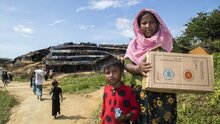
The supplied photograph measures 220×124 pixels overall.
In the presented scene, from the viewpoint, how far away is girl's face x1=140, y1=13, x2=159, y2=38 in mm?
4270

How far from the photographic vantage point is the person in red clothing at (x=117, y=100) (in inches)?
176

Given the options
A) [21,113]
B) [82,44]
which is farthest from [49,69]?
[21,113]

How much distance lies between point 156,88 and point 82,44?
30972 mm

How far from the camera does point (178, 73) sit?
154 inches

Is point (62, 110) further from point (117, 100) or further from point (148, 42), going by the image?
point (148, 42)

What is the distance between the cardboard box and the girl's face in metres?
0.41

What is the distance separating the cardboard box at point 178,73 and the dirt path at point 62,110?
854cm

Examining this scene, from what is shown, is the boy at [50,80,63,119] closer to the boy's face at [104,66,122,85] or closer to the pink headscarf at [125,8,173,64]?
the boy's face at [104,66,122,85]

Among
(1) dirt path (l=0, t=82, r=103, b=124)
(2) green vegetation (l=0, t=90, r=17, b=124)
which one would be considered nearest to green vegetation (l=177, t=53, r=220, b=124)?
(1) dirt path (l=0, t=82, r=103, b=124)

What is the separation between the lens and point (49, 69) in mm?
33312

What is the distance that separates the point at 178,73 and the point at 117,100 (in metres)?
0.93

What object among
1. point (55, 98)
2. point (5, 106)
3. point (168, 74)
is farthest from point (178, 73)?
point (5, 106)

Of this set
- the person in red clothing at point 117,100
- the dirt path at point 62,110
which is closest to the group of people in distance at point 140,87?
the person in red clothing at point 117,100

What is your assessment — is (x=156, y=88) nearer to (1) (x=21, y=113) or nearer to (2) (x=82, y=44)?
(1) (x=21, y=113)
